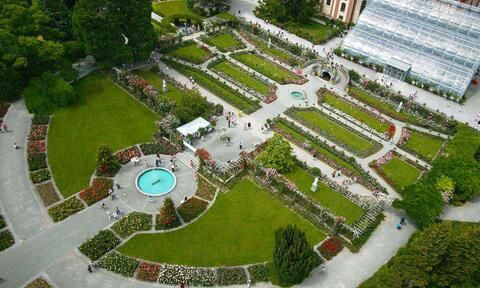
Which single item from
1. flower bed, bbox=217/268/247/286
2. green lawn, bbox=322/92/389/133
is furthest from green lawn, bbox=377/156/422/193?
flower bed, bbox=217/268/247/286

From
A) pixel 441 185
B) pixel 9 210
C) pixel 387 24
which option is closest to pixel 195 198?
pixel 9 210

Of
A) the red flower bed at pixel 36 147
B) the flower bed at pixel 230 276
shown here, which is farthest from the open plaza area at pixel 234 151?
the red flower bed at pixel 36 147

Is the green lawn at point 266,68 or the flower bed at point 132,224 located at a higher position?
the green lawn at point 266,68

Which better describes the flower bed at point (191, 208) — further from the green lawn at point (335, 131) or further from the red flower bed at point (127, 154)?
the green lawn at point (335, 131)

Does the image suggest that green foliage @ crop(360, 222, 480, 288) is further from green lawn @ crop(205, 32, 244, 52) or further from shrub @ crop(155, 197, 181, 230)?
green lawn @ crop(205, 32, 244, 52)

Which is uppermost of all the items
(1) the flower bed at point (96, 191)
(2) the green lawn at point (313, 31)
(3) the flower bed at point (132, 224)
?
(2) the green lawn at point (313, 31)

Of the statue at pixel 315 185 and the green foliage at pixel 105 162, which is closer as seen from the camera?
the green foliage at pixel 105 162

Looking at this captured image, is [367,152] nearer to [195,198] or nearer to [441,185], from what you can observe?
[441,185]
